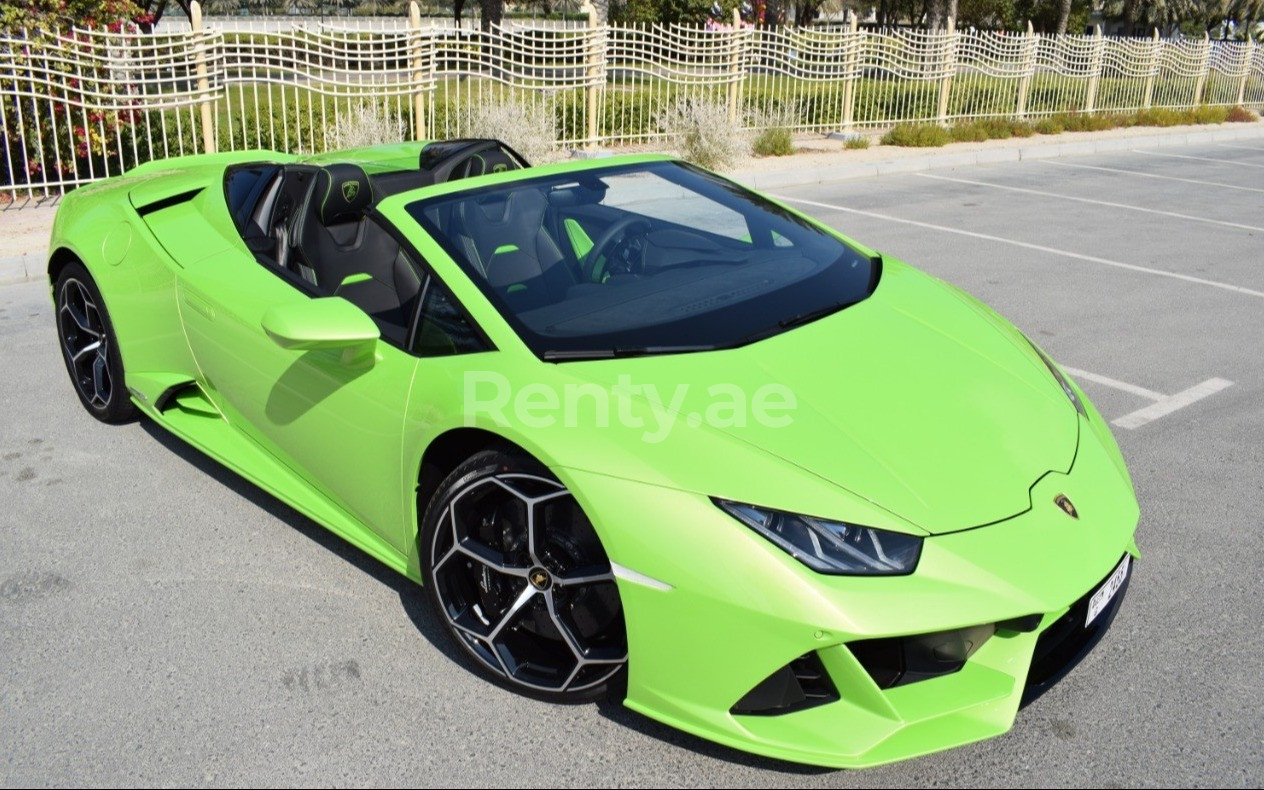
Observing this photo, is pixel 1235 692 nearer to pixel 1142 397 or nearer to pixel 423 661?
pixel 423 661

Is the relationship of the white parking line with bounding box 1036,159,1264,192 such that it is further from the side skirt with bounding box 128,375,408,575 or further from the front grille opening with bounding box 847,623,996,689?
the side skirt with bounding box 128,375,408,575

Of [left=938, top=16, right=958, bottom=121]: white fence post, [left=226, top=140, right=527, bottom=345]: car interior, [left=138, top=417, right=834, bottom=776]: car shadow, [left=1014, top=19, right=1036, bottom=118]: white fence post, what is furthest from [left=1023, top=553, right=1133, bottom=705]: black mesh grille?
[left=1014, top=19, right=1036, bottom=118]: white fence post

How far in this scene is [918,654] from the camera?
7.60ft

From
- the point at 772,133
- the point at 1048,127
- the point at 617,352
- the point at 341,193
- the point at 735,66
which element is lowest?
the point at 1048,127

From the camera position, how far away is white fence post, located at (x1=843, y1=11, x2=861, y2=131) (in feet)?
54.4

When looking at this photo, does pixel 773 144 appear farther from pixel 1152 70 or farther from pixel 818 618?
pixel 818 618

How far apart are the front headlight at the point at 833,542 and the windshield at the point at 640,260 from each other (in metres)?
0.66

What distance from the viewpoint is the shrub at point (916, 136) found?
16062mm

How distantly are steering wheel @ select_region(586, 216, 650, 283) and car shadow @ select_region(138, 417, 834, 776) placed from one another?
115 centimetres

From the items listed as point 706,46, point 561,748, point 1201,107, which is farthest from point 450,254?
point 1201,107

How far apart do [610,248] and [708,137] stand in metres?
10.0

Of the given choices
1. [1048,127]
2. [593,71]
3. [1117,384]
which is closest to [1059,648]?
[1117,384]

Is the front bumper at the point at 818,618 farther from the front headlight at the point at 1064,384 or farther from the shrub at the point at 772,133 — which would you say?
the shrub at the point at 772,133

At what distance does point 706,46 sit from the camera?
14.9 meters
